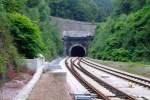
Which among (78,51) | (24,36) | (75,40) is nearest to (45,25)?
(75,40)

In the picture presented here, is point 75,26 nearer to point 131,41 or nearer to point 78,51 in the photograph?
point 78,51

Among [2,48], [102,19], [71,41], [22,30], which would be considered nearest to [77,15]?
[102,19]

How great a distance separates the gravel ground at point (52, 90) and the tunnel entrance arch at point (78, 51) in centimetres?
8004

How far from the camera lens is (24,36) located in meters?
31.4

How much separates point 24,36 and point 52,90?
1216 cm

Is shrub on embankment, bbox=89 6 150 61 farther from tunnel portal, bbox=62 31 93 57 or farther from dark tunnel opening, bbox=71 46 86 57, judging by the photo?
dark tunnel opening, bbox=71 46 86 57

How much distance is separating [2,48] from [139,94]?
6394mm

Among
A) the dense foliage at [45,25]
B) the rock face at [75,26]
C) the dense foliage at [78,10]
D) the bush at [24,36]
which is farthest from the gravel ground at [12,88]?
the dense foliage at [78,10]

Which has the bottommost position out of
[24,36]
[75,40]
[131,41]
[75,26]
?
[24,36]

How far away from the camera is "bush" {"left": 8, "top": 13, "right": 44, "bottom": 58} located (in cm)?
3104

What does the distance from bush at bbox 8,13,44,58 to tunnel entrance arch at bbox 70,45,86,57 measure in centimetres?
7160

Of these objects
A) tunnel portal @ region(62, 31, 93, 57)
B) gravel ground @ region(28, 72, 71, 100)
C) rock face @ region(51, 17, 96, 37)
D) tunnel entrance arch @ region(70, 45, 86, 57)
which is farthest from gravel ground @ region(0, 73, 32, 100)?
rock face @ region(51, 17, 96, 37)

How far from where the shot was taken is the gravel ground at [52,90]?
57.1 feet

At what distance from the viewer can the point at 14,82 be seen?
21.8 metres
